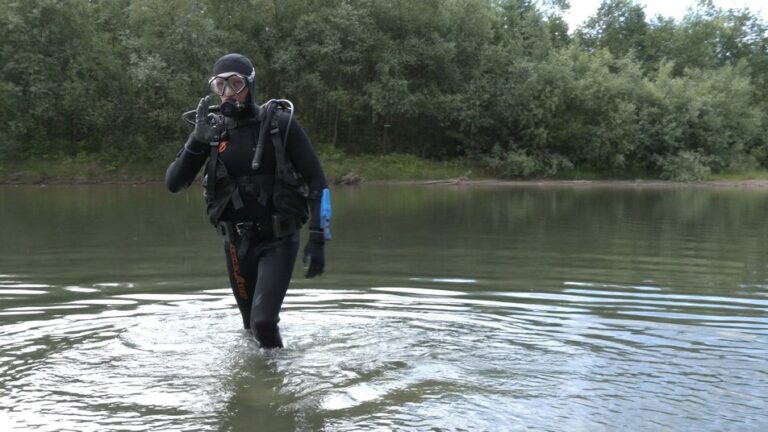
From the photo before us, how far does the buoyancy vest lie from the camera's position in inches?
200

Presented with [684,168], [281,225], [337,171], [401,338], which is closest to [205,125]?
[281,225]

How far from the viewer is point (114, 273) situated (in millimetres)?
9555

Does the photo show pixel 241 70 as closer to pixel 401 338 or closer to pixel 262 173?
pixel 262 173

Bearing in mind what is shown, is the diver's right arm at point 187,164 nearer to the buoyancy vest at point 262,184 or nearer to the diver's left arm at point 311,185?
the buoyancy vest at point 262,184

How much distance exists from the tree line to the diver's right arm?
31.4 m

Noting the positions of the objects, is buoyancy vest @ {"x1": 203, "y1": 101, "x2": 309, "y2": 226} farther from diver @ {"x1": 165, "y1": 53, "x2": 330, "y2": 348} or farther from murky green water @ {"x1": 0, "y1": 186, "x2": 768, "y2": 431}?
murky green water @ {"x1": 0, "y1": 186, "x2": 768, "y2": 431}

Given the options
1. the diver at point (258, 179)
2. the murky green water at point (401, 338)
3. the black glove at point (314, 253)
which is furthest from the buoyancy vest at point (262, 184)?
the murky green water at point (401, 338)

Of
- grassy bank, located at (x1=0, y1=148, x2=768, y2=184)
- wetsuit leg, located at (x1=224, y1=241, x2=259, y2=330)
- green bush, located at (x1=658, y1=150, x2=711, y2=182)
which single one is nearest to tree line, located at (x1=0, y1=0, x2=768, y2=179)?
green bush, located at (x1=658, y1=150, x2=711, y2=182)

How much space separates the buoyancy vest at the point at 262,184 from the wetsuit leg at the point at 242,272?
35 centimetres

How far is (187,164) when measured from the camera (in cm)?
520

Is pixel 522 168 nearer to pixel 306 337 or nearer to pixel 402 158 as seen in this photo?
pixel 402 158

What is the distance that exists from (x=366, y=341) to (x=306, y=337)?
50 centimetres

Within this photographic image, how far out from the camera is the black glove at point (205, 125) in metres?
4.95

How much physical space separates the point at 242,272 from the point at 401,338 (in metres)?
1.38
